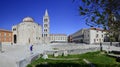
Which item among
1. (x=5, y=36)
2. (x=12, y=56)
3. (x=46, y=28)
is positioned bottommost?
(x=12, y=56)

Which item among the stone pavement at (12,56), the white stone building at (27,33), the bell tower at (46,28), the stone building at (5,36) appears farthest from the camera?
the bell tower at (46,28)

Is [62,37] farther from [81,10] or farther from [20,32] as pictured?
[81,10]

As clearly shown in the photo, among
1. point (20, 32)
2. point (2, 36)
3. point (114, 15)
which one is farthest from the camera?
point (20, 32)

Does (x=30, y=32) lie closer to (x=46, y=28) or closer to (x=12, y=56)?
(x=46, y=28)

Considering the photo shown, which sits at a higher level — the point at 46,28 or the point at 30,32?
the point at 46,28

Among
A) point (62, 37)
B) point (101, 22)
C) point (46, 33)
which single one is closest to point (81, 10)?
point (101, 22)

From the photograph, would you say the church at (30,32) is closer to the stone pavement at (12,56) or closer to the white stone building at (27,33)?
the white stone building at (27,33)

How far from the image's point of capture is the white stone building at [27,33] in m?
89.1

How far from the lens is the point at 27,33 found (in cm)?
8931

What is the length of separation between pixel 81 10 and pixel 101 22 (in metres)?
1.20

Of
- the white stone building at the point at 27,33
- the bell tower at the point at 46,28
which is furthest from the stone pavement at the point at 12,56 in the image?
the bell tower at the point at 46,28

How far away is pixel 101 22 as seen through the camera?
10.6 m

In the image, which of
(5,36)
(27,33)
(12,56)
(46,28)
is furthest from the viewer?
(46,28)

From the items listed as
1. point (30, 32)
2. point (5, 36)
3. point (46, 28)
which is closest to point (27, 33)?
point (30, 32)
